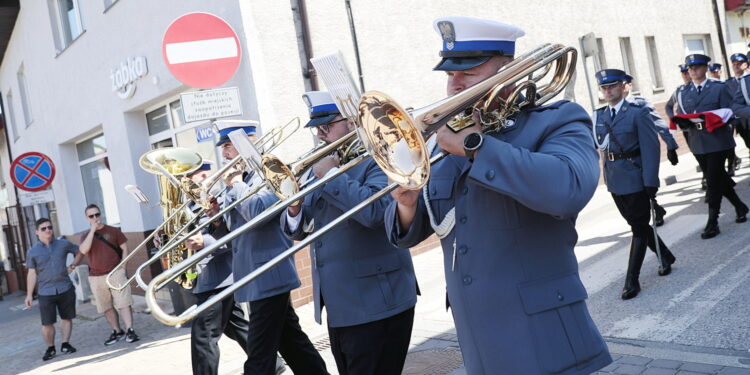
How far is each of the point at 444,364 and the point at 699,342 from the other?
→ 172 centimetres

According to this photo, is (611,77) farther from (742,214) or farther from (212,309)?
(212,309)

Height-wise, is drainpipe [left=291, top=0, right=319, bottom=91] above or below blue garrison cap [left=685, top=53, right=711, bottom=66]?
above

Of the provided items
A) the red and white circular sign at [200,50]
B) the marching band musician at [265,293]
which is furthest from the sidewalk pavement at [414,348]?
the red and white circular sign at [200,50]

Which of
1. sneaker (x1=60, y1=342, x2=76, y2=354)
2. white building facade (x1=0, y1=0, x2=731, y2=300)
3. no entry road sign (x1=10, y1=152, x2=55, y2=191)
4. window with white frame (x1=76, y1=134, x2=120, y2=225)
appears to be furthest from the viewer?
window with white frame (x1=76, y1=134, x2=120, y2=225)

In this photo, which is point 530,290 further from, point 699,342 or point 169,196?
point 169,196

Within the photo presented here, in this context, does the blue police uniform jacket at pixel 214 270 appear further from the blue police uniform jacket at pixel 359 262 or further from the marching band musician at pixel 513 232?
the marching band musician at pixel 513 232

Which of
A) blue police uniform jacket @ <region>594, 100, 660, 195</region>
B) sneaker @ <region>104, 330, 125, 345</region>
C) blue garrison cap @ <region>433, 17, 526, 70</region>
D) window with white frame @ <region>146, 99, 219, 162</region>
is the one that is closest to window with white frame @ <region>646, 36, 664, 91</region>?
blue police uniform jacket @ <region>594, 100, 660, 195</region>

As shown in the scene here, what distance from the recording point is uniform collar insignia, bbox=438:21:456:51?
2104 mm

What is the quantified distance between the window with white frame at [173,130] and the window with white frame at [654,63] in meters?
11.1

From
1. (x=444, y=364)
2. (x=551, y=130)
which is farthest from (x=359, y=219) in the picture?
(x=444, y=364)

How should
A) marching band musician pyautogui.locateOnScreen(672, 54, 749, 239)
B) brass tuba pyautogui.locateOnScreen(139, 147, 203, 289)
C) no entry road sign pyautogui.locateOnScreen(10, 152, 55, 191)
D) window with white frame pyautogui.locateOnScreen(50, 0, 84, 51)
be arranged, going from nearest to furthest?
1. brass tuba pyautogui.locateOnScreen(139, 147, 203, 289)
2. marching band musician pyautogui.locateOnScreen(672, 54, 749, 239)
3. no entry road sign pyautogui.locateOnScreen(10, 152, 55, 191)
4. window with white frame pyautogui.locateOnScreen(50, 0, 84, 51)

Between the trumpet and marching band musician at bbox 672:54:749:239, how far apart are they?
5.69 metres

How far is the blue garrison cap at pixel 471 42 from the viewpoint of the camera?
6.83 feet

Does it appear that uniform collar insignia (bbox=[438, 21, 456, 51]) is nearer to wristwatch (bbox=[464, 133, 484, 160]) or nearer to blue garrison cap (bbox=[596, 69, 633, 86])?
wristwatch (bbox=[464, 133, 484, 160])
